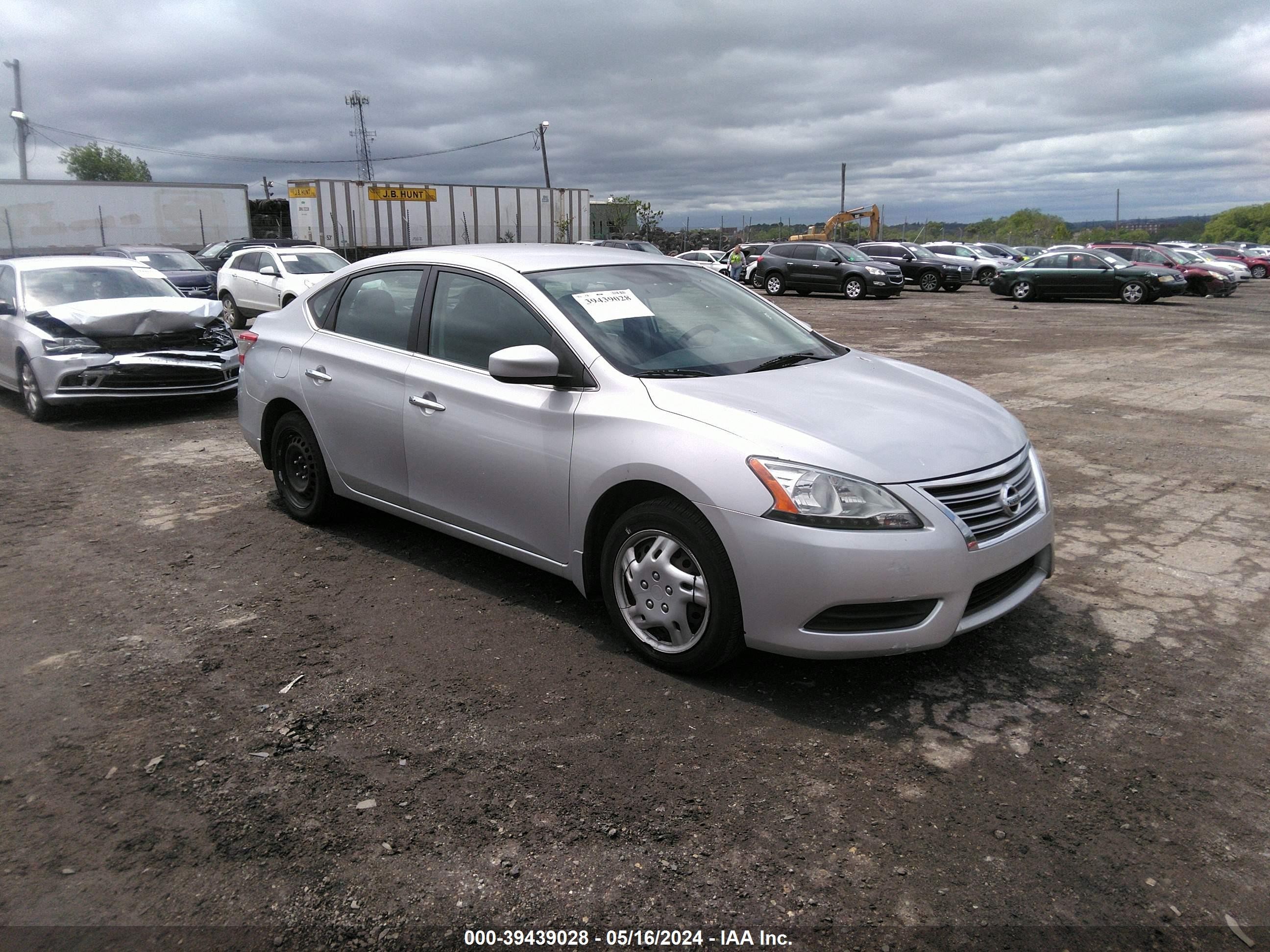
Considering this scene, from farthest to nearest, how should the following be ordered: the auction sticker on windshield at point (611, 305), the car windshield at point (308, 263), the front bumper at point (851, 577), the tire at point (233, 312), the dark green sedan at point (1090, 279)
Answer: the dark green sedan at point (1090, 279)
the tire at point (233, 312)
the car windshield at point (308, 263)
the auction sticker on windshield at point (611, 305)
the front bumper at point (851, 577)

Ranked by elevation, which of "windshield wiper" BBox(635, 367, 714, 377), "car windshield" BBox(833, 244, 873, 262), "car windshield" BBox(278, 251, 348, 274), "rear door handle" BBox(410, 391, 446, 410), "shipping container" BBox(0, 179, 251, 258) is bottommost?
"rear door handle" BBox(410, 391, 446, 410)

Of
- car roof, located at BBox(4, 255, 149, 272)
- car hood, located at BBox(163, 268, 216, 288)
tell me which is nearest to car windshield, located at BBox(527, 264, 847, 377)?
car roof, located at BBox(4, 255, 149, 272)

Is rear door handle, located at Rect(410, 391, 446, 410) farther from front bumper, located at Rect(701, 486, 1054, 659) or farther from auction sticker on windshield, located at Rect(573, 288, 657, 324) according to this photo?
front bumper, located at Rect(701, 486, 1054, 659)

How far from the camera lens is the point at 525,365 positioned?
3881mm

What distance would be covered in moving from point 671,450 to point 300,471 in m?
2.93

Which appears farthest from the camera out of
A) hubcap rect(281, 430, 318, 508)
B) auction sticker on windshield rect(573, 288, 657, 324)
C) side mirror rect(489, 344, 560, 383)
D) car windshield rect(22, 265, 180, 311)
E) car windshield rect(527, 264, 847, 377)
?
car windshield rect(22, 265, 180, 311)

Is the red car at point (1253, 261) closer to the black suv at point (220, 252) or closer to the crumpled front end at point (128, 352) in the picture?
the black suv at point (220, 252)

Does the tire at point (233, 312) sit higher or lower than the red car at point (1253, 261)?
lower

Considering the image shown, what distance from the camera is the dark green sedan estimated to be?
1014 inches

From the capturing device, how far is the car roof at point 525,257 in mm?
4590

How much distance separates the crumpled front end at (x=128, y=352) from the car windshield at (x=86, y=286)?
0.26 meters

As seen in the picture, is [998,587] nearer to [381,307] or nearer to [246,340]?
[381,307]

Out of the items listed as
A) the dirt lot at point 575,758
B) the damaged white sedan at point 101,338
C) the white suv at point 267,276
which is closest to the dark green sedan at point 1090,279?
the white suv at point 267,276

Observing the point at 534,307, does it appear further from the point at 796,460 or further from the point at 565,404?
the point at 796,460
